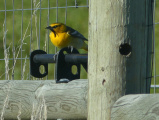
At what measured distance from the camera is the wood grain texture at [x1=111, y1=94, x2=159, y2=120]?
2.46 metres

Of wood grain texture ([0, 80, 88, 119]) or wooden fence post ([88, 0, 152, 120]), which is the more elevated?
wooden fence post ([88, 0, 152, 120])

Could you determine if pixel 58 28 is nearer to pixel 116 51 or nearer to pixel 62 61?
pixel 62 61

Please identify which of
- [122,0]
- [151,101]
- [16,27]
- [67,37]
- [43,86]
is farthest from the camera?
[16,27]

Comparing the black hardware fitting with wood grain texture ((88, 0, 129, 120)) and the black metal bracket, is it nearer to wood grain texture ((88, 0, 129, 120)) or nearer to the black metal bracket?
Result: the black metal bracket

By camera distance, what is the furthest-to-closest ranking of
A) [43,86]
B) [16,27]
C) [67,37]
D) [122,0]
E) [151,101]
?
[16,27] → [67,37] → [43,86] → [122,0] → [151,101]

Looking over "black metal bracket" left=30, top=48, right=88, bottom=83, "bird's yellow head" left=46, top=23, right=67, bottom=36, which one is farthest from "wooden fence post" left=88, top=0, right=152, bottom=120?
"bird's yellow head" left=46, top=23, right=67, bottom=36

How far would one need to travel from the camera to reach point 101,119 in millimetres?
2943

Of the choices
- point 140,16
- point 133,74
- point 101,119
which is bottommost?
point 101,119

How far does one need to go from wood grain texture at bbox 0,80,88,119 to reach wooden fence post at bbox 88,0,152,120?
25 centimetres

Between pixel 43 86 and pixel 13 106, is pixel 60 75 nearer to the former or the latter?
pixel 43 86

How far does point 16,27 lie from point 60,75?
7.69m

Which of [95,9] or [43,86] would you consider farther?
[43,86]

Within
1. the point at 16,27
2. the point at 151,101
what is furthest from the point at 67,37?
the point at 16,27

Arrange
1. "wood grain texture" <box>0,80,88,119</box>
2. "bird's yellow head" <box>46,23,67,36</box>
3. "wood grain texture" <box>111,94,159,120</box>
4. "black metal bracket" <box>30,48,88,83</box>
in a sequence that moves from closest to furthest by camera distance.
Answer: "wood grain texture" <box>111,94,159,120</box>, "wood grain texture" <box>0,80,88,119</box>, "black metal bracket" <box>30,48,88,83</box>, "bird's yellow head" <box>46,23,67,36</box>
